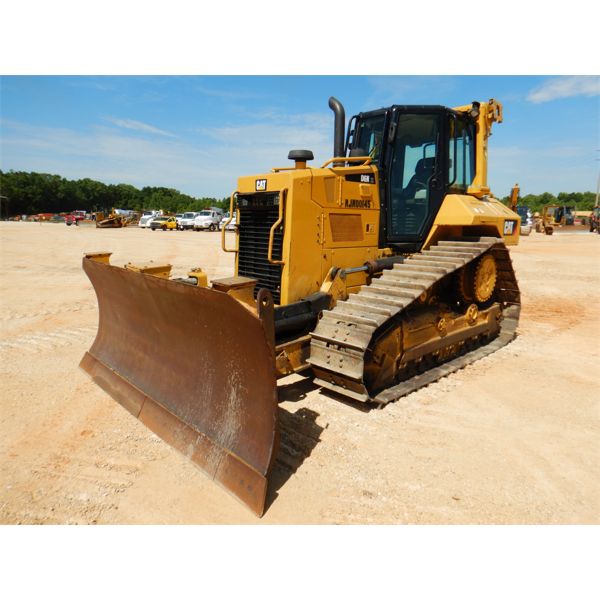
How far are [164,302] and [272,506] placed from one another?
193cm

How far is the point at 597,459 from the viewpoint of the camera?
10.9 feet

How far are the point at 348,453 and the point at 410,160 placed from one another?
12.4 feet

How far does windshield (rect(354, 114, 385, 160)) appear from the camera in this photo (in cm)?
540

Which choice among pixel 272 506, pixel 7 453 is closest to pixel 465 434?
pixel 272 506

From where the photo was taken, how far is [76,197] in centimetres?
7325

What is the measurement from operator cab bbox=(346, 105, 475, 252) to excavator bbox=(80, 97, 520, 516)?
0.02m

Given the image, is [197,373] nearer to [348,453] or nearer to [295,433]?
[295,433]

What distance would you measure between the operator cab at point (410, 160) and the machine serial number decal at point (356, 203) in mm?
310

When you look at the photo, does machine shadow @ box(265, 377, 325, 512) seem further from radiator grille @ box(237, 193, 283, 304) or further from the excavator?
radiator grille @ box(237, 193, 283, 304)

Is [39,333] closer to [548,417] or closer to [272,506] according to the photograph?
[272,506]

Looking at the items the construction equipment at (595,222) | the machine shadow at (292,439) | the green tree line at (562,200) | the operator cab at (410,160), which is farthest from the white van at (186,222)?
the green tree line at (562,200)

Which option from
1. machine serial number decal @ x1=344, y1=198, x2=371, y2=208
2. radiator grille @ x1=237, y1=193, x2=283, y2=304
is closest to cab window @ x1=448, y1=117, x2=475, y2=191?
machine serial number decal @ x1=344, y1=198, x2=371, y2=208

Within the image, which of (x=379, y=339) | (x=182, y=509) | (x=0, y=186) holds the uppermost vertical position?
(x=0, y=186)

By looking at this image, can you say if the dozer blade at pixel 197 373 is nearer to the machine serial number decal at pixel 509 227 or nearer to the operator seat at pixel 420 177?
the operator seat at pixel 420 177
